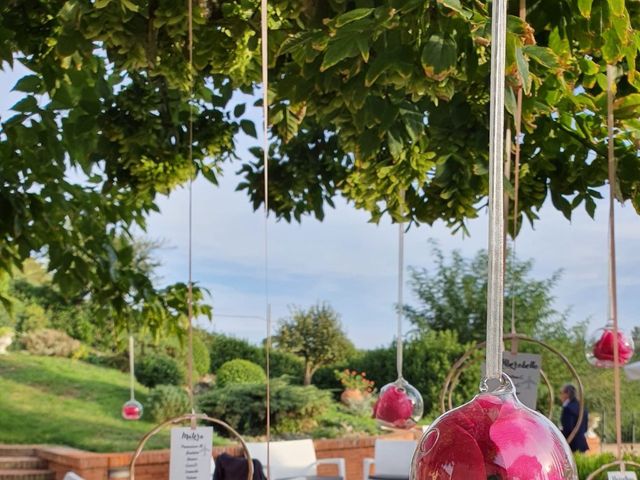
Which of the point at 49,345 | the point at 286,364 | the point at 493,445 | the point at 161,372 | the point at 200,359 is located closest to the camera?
the point at 493,445

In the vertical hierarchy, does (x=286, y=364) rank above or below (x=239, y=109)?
below

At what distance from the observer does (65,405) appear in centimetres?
1419

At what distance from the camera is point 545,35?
243cm

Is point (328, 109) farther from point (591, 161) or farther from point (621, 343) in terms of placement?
point (621, 343)

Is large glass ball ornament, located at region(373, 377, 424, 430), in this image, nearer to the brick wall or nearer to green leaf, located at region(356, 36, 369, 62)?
green leaf, located at region(356, 36, 369, 62)

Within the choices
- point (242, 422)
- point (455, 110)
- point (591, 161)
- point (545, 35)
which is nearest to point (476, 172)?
point (455, 110)

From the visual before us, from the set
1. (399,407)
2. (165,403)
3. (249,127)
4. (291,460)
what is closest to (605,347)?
(399,407)

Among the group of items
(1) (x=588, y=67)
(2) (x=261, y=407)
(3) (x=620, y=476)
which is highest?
(1) (x=588, y=67)

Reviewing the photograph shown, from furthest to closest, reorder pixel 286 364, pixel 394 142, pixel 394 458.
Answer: pixel 286 364 → pixel 394 458 → pixel 394 142

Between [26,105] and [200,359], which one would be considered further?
[200,359]

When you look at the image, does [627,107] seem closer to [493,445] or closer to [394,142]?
[394,142]

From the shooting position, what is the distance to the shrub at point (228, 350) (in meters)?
15.3

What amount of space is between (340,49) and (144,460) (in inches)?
260

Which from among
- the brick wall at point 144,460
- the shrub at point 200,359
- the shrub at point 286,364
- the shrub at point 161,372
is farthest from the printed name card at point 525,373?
the shrub at point 161,372
